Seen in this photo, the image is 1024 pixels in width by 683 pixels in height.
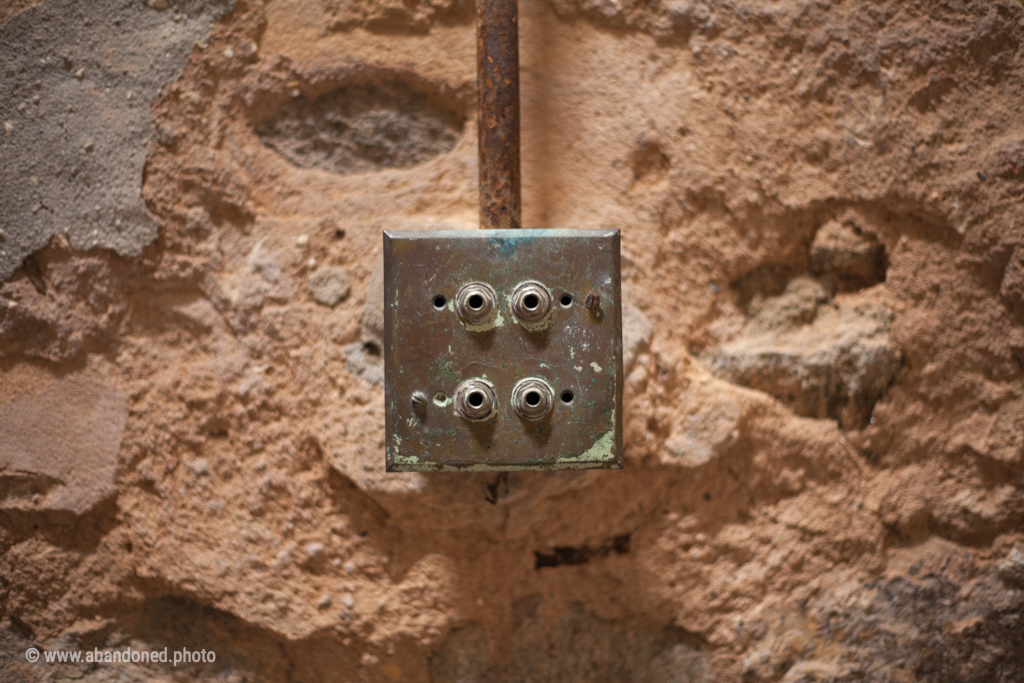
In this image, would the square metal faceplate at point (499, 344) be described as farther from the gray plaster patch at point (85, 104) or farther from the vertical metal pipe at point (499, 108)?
the gray plaster patch at point (85, 104)

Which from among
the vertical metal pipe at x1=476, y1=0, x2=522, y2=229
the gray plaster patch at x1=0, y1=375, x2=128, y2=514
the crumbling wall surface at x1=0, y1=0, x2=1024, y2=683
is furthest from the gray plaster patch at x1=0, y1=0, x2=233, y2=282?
the vertical metal pipe at x1=476, y1=0, x2=522, y2=229

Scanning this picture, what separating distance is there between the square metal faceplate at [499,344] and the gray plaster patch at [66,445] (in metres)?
0.33

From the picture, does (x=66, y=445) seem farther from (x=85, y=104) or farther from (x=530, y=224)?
(x=530, y=224)

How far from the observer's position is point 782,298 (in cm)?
79

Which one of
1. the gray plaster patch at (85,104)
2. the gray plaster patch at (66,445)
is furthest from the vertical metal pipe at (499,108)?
the gray plaster patch at (66,445)

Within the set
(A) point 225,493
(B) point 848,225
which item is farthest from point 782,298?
(A) point 225,493

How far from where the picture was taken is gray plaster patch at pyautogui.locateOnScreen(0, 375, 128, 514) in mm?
765

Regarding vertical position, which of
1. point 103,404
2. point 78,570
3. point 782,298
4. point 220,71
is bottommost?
point 78,570

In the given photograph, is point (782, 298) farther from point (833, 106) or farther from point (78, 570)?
point (78, 570)

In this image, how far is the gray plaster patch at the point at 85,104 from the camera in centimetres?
75

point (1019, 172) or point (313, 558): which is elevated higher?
point (1019, 172)

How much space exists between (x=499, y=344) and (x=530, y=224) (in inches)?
6.9

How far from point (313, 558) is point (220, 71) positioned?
53 cm

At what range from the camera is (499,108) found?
0.70m
